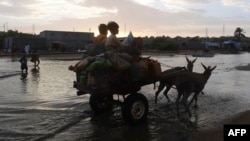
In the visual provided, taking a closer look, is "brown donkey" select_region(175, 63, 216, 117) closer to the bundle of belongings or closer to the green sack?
the bundle of belongings

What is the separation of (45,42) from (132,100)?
6422cm

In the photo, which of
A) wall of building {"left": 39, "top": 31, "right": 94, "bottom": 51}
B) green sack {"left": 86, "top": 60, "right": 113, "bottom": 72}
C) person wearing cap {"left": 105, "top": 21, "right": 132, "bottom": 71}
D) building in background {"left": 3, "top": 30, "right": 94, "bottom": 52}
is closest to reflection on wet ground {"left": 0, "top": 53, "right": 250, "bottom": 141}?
green sack {"left": 86, "top": 60, "right": 113, "bottom": 72}

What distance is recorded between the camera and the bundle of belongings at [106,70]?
374 inches


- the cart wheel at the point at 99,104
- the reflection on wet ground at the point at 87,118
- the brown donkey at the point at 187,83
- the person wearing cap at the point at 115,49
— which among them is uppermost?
the person wearing cap at the point at 115,49

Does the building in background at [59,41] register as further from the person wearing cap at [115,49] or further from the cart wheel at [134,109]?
the cart wheel at [134,109]

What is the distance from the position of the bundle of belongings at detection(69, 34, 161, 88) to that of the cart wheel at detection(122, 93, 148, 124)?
0.42 metres

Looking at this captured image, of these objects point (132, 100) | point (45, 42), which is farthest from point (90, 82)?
point (45, 42)

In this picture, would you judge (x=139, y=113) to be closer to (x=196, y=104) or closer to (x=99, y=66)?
(x=99, y=66)

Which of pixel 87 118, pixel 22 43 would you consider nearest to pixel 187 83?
pixel 87 118

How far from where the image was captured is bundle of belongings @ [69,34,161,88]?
9.50 metres

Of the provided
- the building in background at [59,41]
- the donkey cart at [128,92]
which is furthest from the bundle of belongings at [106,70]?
the building in background at [59,41]

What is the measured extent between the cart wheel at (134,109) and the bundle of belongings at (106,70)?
1.37 ft

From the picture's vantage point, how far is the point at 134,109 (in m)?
9.85

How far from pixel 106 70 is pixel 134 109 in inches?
44.4
